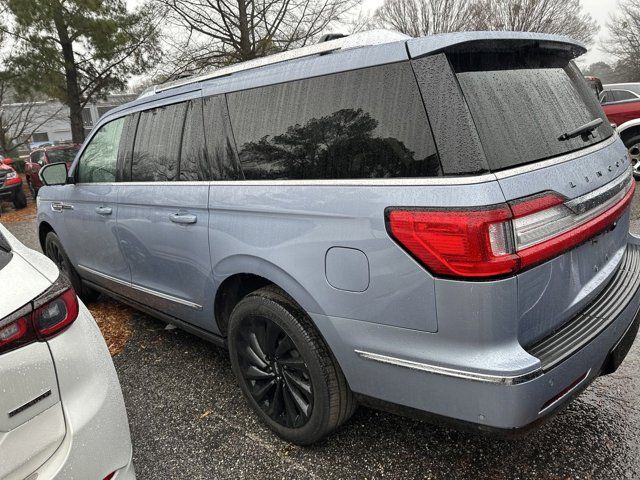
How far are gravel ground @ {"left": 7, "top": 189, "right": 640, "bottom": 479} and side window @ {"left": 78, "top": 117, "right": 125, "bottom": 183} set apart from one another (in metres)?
1.62

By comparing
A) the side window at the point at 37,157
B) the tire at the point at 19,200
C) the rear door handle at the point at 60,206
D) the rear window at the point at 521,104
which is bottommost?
the tire at the point at 19,200

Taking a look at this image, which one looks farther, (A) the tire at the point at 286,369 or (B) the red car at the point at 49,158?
(B) the red car at the point at 49,158

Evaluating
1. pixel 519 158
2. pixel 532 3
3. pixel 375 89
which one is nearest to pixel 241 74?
pixel 375 89

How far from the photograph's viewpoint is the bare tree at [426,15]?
74.8 feet

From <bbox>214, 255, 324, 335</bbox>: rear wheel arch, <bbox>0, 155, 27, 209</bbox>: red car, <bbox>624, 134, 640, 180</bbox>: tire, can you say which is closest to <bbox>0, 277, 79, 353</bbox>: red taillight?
<bbox>214, 255, 324, 335</bbox>: rear wheel arch

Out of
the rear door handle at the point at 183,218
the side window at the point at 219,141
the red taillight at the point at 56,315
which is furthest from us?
the rear door handle at the point at 183,218

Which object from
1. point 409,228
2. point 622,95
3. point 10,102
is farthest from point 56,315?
point 10,102

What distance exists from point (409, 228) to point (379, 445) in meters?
1.26

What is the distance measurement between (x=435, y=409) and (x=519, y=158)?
971 millimetres

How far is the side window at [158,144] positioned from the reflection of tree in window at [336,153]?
2.43 feet

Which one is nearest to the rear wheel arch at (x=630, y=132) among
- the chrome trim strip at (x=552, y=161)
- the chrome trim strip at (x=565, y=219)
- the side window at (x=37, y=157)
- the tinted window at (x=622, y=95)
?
the tinted window at (x=622, y=95)

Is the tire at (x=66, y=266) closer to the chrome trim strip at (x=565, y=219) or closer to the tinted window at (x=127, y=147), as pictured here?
the tinted window at (x=127, y=147)

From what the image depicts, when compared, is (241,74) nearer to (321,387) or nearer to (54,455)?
(321,387)

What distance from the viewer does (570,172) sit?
181cm
